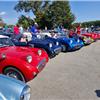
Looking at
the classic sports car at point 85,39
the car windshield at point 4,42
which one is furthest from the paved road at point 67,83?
the classic sports car at point 85,39

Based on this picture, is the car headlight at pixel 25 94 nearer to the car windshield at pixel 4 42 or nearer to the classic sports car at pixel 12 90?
the classic sports car at pixel 12 90

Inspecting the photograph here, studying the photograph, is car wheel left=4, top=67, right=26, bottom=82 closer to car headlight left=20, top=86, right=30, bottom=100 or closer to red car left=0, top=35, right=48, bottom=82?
red car left=0, top=35, right=48, bottom=82

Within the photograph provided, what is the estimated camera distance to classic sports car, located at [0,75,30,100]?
2.92m

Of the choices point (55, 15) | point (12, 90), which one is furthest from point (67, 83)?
point (55, 15)

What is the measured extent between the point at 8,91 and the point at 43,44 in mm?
7488

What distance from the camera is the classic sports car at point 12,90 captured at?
2915 millimetres

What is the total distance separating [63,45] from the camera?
12984 mm

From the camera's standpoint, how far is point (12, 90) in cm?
313

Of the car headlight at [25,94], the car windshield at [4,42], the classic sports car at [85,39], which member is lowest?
the classic sports car at [85,39]

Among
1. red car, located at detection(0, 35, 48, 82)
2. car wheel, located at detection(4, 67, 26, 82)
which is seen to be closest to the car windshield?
red car, located at detection(0, 35, 48, 82)

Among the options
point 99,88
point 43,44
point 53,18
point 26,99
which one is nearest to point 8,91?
point 26,99

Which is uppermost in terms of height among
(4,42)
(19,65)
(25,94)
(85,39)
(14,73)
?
(4,42)

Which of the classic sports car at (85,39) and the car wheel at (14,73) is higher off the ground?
the car wheel at (14,73)

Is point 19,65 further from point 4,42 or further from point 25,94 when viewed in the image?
point 25,94
